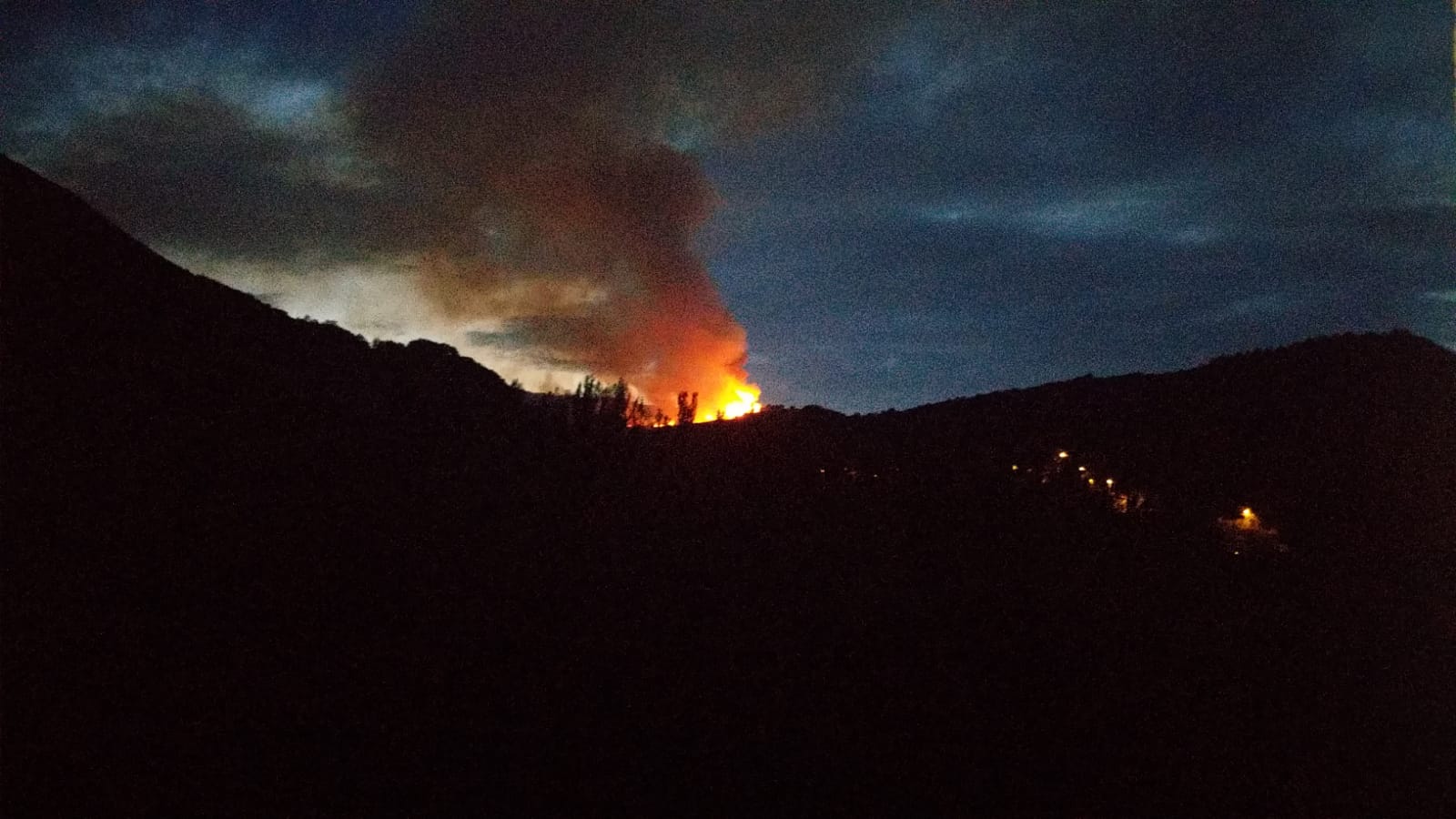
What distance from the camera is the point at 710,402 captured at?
36.2 meters

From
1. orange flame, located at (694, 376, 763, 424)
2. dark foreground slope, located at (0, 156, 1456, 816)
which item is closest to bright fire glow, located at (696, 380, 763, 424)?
orange flame, located at (694, 376, 763, 424)

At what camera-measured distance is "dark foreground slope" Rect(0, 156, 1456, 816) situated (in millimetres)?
7430

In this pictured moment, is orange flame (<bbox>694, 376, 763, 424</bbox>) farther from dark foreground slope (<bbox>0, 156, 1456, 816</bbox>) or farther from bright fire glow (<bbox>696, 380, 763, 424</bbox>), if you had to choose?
dark foreground slope (<bbox>0, 156, 1456, 816</bbox>)

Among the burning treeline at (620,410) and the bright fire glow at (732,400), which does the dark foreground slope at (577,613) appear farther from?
the bright fire glow at (732,400)

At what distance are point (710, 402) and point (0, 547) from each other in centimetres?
2830

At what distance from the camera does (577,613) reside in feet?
36.8

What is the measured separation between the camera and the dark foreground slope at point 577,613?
7430 mm

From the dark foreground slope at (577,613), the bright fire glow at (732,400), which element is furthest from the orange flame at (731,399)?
the dark foreground slope at (577,613)

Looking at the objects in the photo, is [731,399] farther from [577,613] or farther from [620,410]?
[577,613]

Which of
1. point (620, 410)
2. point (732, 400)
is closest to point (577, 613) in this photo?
point (620, 410)

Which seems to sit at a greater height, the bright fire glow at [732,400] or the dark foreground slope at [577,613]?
the bright fire glow at [732,400]

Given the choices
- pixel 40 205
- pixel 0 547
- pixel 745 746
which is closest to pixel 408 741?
pixel 745 746

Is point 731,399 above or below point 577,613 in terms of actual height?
above

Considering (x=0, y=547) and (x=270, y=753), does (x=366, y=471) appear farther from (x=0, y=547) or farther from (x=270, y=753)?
(x=270, y=753)
